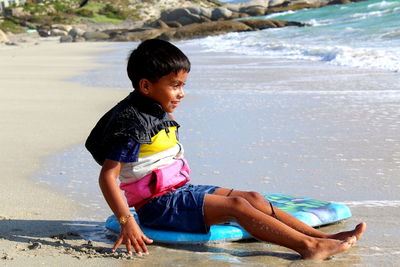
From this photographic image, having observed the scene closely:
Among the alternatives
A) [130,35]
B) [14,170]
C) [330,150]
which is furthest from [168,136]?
[130,35]

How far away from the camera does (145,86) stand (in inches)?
118

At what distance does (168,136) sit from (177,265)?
62 cm

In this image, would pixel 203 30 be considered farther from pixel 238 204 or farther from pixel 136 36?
pixel 238 204

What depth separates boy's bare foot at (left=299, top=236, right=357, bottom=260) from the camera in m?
2.72

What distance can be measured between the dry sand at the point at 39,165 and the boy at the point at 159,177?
246mm

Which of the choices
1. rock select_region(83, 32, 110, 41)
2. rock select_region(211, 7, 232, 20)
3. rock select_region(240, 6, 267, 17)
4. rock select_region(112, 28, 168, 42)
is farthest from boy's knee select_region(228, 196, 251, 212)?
rock select_region(240, 6, 267, 17)

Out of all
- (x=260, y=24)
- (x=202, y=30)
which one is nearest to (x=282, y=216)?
(x=202, y=30)

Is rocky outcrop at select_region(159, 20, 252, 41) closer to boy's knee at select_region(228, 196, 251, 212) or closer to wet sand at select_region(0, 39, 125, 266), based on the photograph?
wet sand at select_region(0, 39, 125, 266)

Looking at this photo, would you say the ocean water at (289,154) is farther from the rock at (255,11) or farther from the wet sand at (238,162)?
the rock at (255,11)

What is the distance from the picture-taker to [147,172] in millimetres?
2996

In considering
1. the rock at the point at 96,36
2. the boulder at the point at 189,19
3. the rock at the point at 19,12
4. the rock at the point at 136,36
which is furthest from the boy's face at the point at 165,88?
the rock at the point at 19,12

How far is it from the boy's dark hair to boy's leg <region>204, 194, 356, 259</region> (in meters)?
0.54

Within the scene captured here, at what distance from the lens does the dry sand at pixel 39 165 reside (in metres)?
2.85

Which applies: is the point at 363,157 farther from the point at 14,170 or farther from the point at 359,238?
the point at 14,170
